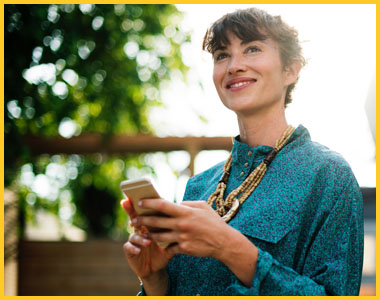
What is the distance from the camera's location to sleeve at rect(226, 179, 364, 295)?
1104mm

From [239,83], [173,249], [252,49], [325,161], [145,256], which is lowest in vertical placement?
[145,256]

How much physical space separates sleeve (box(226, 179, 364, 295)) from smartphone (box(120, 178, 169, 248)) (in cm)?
29

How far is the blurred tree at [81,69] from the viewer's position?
3770 mm

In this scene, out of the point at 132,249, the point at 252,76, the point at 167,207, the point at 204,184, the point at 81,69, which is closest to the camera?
the point at 167,207

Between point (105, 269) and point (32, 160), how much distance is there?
1406mm

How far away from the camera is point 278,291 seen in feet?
3.63

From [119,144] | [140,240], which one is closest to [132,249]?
[140,240]

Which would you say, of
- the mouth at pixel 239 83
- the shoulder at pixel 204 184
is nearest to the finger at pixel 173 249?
the shoulder at pixel 204 184

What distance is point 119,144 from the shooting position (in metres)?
4.46

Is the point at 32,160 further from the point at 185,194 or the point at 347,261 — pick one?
the point at 347,261

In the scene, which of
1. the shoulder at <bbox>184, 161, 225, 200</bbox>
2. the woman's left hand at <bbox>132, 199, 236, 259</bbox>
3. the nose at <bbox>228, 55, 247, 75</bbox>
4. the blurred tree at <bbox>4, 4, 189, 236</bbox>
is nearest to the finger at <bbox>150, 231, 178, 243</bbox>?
the woman's left hand at <bbox>132, 199, 236, 259</bbox>

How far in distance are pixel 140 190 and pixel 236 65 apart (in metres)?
0.54

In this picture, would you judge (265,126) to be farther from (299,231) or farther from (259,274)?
(259,274)

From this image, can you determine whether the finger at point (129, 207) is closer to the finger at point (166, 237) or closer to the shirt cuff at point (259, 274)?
the finger at point (166, 237)
